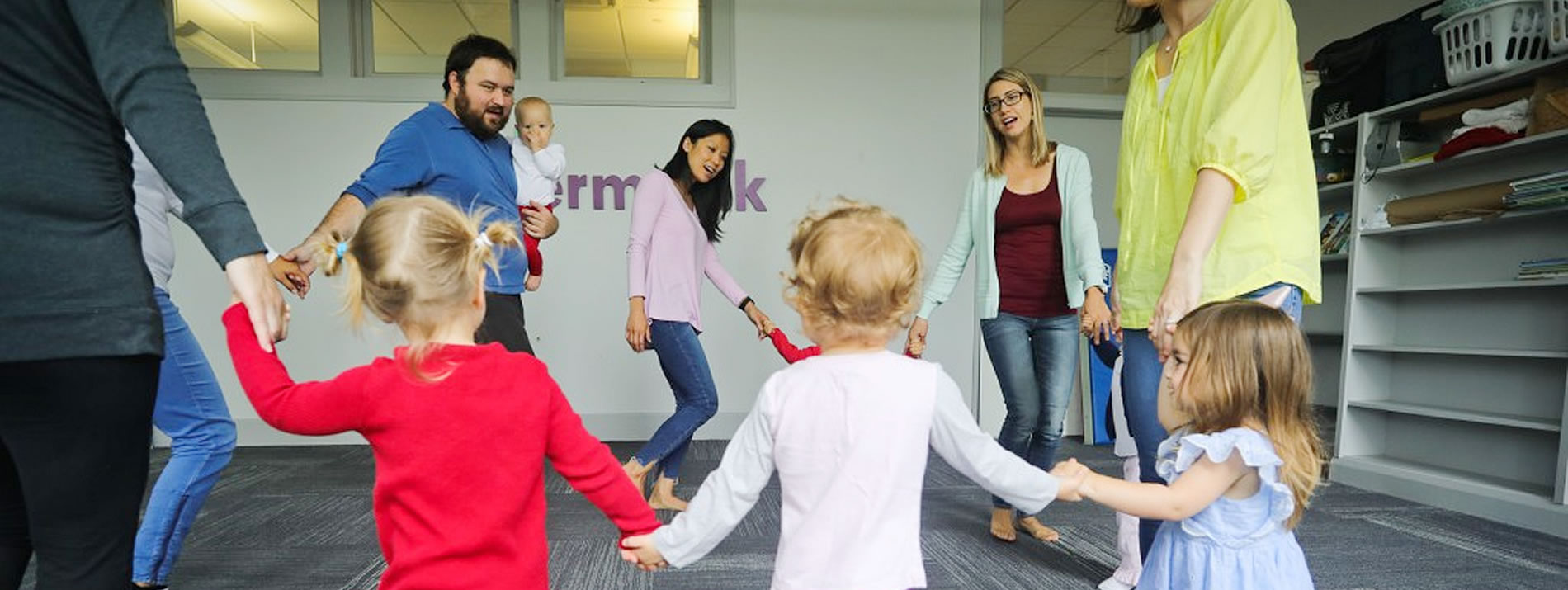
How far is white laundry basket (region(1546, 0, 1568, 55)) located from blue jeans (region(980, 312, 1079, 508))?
1.92 metres

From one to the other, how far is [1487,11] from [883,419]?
10.5ft

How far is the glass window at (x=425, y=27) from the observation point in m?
4.02

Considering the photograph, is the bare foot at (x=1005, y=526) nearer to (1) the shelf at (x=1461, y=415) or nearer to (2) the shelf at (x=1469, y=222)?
(1) the shelf at (x=1461, y=415)

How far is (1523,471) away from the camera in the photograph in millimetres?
2912

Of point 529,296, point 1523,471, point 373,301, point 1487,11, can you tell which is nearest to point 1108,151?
point 1487,11

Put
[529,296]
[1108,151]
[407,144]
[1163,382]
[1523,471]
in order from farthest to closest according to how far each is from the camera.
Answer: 1. [1108,151]
2. [529,296]
3. [1523,471]
4. [407,144]
5. [1163,382]

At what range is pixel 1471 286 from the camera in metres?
2.92

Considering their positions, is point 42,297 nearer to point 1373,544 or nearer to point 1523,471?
point 1373,544

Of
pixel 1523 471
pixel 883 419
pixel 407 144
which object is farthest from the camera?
pixel 1523 471

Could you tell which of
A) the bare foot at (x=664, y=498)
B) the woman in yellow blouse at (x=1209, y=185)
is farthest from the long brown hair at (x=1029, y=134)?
the bare foot at (x=664, y=498)

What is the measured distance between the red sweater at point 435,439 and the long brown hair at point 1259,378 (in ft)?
3.15

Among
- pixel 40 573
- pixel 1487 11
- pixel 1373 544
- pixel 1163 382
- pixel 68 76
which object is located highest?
pixel 1487 11

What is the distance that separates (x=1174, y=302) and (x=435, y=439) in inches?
42.7

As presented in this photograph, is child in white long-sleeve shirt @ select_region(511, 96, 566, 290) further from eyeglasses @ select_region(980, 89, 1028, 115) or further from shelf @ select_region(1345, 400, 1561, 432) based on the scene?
shelf @ select_region(1345, 400, 1561, 432)
